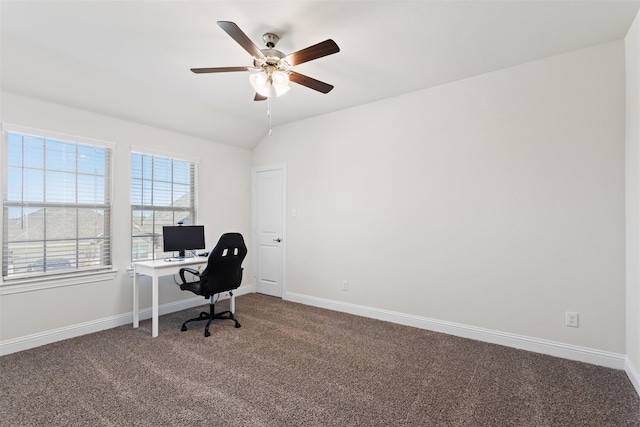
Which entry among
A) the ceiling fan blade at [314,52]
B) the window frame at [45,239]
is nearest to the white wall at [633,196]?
the ceiling fan blade at [314,52]

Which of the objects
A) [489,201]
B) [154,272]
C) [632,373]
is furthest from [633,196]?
[154,272]

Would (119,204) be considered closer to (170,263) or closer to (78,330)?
(170,263)

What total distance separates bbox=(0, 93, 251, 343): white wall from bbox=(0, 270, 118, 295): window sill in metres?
0.04

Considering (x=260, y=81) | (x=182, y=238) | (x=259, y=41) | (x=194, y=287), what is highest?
(x=259, y=41)

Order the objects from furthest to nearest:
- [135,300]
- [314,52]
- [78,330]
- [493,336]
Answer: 1. [135,300]
2. [78,330]
3. [493,336]
4. [314,52]

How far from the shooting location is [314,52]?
2.20 meters

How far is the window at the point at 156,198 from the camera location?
155 inches

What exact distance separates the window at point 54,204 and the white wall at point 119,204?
120mm

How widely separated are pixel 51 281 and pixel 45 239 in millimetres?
433

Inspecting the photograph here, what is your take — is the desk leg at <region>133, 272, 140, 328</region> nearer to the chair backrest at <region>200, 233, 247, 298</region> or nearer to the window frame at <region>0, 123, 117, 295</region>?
the window frame at <region>0, 123, 117, 295</region>

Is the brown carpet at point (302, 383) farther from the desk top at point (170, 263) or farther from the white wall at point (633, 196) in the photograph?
the desk top at point (170, 263)

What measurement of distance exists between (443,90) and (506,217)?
152cm

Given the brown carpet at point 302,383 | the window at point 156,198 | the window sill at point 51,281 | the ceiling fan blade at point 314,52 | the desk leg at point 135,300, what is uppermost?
the ceiling fan blade at point 314,52

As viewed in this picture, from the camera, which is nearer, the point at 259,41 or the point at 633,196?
the point at 633,196
